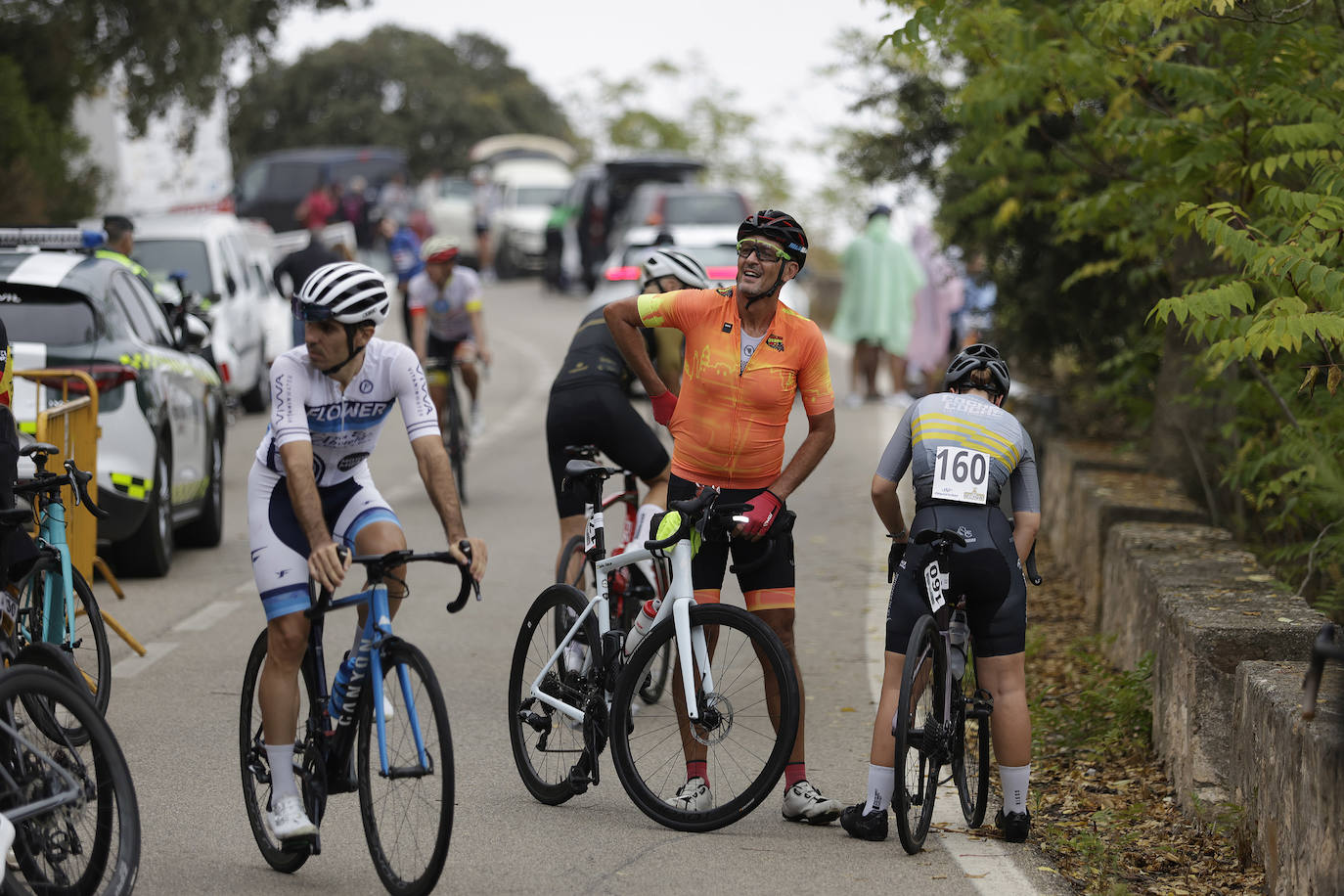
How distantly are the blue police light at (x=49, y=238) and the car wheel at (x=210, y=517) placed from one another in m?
1.52

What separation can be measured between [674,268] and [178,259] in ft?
40.7

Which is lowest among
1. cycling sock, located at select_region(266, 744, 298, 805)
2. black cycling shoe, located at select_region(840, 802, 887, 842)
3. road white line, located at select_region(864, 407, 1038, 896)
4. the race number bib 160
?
road white line, located at select_region(864, 407, 1038, 896)

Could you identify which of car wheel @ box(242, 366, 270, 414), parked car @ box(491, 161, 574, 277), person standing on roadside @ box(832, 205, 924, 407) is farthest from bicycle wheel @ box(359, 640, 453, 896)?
parked car @ box(491, 161, 574, 277)

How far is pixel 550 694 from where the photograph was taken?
22.2ft

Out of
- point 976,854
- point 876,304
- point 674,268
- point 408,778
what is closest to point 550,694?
point 408,778

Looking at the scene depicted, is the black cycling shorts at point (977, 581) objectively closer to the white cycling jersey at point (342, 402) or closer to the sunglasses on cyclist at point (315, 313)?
the white cycling jersey at point (342, 402)

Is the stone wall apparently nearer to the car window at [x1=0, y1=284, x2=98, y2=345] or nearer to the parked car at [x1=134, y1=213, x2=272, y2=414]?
the car window at [x1=0, y1=284, x2=98, y2=345]

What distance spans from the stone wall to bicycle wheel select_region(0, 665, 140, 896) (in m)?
3.21

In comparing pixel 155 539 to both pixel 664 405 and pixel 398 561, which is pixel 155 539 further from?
pixel 398 561

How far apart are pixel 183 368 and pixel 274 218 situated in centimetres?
3002

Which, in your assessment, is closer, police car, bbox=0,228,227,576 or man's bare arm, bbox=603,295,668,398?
man's bare arm, bbox=603,295,668,398

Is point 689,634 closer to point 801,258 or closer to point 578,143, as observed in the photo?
point 801,258

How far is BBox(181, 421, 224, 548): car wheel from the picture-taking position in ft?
40.7

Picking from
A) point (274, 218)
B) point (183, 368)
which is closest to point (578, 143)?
point (274, 218)
